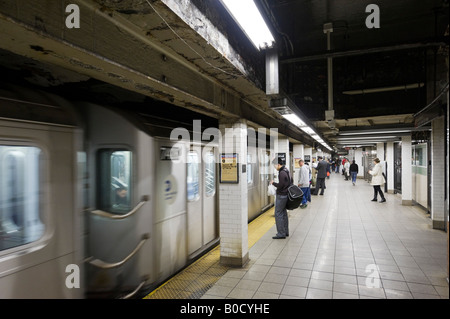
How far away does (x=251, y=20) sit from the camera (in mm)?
2322

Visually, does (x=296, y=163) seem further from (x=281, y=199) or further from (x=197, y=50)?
(x=197, y=50)

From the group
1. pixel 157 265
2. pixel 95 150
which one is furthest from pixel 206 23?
pixel 157 265

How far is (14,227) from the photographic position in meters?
2.12

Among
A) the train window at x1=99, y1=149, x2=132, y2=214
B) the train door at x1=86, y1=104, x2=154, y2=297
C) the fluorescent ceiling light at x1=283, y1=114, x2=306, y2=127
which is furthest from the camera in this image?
the fluorescent ceiling light at x1=283, y1=114, x2=306, y2=127

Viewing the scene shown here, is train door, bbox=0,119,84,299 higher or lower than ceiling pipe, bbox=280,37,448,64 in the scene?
lower

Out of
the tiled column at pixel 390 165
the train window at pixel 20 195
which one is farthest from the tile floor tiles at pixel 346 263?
the tiled column at pixel 390 165

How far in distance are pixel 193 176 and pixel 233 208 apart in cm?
84

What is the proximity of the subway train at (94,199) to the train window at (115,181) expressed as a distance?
0.01 m

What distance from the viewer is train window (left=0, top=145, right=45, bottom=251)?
2.07 meters

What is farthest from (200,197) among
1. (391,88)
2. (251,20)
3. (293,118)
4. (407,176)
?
(407,176)

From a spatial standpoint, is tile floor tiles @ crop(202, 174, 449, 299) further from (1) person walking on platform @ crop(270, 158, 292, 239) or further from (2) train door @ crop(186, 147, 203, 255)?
(2) train door @ crop(186, 147, 203, 255)

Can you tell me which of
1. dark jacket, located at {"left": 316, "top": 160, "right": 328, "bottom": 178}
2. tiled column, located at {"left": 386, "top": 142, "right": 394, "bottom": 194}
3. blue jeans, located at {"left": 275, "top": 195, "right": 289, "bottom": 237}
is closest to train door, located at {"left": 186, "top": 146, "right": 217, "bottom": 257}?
blue jeans, located at {"left": 275, "top": 195, "right": 289, "bottom": 237}

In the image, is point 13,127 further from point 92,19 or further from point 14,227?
point 92,19

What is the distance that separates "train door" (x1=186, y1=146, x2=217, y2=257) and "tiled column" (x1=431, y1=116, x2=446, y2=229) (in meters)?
5.12
